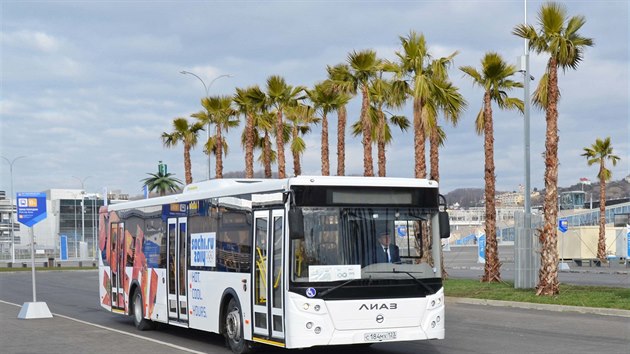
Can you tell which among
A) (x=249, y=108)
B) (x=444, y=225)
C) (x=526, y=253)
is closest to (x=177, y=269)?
(x=444, y=225)

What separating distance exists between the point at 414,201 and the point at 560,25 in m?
13.1

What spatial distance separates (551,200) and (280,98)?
55.5 feet

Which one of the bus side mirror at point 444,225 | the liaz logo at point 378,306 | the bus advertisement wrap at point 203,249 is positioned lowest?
the liaz logo at point 378,306

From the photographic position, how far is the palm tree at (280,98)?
1499 inches

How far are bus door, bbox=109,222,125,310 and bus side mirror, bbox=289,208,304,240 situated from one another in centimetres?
930

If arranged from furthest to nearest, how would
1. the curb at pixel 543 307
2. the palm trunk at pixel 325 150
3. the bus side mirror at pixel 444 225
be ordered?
the palm trunk at pixel 325 150
the curb at pixel 543 307
the bus side mirror at pixel 444 225

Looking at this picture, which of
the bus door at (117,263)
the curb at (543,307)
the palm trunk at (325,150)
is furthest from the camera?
the palm trunk at (325,150)

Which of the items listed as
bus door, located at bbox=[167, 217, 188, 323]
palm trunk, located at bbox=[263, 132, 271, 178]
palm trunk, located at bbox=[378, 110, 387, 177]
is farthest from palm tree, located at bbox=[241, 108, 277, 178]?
bus door, located at bbox=[167, 217, 188, 323]

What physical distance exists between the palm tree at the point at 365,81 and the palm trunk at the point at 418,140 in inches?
124

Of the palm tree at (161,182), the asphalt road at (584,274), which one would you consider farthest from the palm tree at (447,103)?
the palm tree at (161,182)

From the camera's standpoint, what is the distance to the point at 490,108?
30.4 metres

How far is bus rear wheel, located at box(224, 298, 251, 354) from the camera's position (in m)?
13.6

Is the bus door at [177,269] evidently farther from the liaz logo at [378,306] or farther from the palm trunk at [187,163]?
the palm trunk at [187,163]

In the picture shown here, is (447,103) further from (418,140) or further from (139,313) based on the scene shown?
(139,313)
